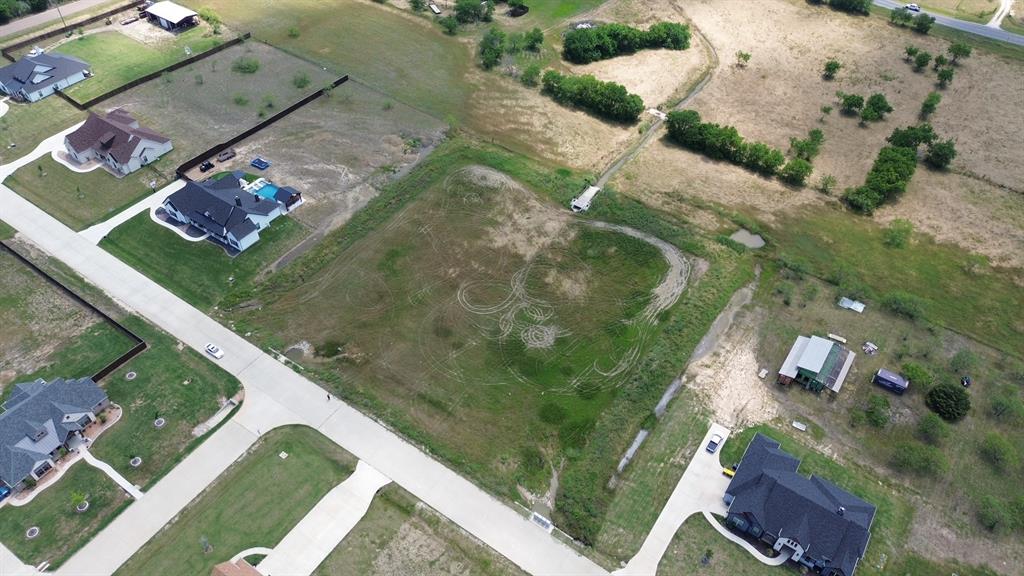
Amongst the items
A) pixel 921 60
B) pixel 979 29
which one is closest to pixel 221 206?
pixel 921 60

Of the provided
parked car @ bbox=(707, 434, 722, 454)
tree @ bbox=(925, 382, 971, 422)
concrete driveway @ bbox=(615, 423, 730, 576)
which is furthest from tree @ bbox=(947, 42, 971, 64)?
parked car @ bbox=(707, 434, 722, 454)

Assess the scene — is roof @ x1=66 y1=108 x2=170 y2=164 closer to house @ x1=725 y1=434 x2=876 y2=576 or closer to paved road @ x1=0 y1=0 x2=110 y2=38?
paved road @ x1=0 y1=0 x2=110 y2=38

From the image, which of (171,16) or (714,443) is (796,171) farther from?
(171,16)

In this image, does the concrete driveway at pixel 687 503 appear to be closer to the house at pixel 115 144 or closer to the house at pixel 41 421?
the house at pixel 41 421

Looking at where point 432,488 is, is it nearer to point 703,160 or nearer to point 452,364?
point 452,364

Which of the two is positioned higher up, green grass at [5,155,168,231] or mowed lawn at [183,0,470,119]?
mowed lawn at [183,0,470,119]

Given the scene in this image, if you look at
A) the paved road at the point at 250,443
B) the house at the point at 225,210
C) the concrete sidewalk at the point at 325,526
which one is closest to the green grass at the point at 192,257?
the house at the point at 225,210
